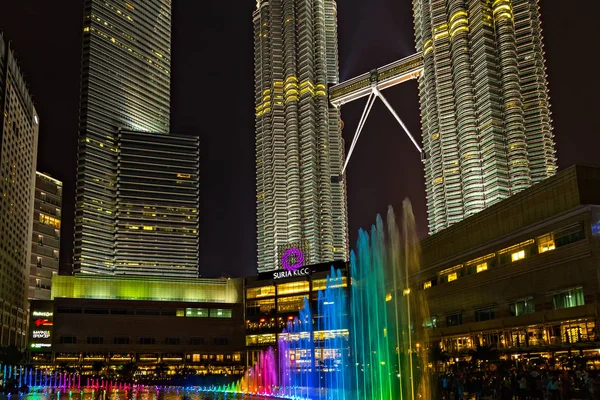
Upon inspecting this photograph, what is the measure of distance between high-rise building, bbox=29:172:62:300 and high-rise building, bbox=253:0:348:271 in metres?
55.5

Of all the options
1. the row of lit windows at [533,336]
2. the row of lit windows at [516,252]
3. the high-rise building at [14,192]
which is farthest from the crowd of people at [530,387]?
the high-rise building at [14,192]

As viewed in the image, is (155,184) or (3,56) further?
(155,184)

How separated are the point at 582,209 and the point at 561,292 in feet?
21.3

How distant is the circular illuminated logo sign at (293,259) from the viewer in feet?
387

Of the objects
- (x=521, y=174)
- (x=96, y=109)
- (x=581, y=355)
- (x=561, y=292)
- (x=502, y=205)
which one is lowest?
(x=581, y=355)

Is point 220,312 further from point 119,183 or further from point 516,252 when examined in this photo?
point 119,183

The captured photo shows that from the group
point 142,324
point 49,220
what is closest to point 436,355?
point 142,324

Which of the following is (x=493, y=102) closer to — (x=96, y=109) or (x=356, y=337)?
(x=356, y=337)

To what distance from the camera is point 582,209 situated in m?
42.8

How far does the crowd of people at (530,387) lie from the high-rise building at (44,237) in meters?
119

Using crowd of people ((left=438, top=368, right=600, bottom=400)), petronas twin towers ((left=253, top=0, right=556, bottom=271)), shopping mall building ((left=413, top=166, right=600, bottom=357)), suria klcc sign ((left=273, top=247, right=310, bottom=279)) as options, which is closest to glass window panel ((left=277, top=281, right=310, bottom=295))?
suria klcc sign ((left=273, top=247, right=310, bottom=279))

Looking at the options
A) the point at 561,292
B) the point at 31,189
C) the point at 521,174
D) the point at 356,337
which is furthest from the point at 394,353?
the point at 31,189

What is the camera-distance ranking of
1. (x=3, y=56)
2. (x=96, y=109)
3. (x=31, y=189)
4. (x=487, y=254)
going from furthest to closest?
(x=96, y=109)
(x=31, y=189)
(x=3, y=56)
(x=487, y=254)

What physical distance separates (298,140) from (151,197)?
179ft
